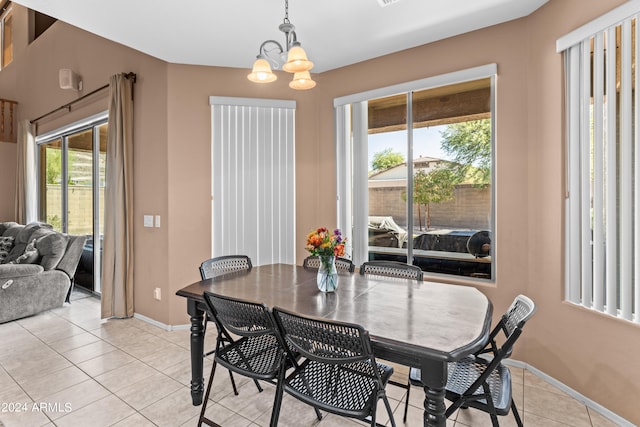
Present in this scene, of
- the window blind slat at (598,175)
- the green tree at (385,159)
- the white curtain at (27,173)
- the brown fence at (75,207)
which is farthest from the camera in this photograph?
the white curtain at (27,173)

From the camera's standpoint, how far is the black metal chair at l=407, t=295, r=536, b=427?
1445mm

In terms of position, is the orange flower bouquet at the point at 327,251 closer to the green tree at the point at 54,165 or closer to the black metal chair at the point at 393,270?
the black metal chair at the point at 393,270

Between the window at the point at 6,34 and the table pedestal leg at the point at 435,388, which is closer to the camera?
the table pedestal leg at the point at 435,388

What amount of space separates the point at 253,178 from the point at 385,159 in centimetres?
148

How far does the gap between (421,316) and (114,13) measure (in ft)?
10.2

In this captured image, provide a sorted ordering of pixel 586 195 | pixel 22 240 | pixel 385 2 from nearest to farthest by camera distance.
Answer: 1. pixel 586 195
2. pixel 385 2
3. pixel 22 240

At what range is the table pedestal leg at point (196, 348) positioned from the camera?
2.06 m

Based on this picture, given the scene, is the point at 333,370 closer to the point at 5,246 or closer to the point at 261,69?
the point at 261,69

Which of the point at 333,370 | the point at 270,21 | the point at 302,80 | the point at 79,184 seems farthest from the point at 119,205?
the point at 333,370

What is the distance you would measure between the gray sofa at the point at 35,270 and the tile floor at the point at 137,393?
56 cm

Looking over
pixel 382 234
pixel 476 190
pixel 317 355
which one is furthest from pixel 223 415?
pixel 476 190

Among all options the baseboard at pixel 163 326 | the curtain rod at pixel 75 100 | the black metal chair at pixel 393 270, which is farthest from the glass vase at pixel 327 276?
the curtain rod at pixel 75 100

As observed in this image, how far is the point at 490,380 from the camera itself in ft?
5.59

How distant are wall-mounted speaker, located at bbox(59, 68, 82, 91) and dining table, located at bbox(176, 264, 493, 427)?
3998 mm
